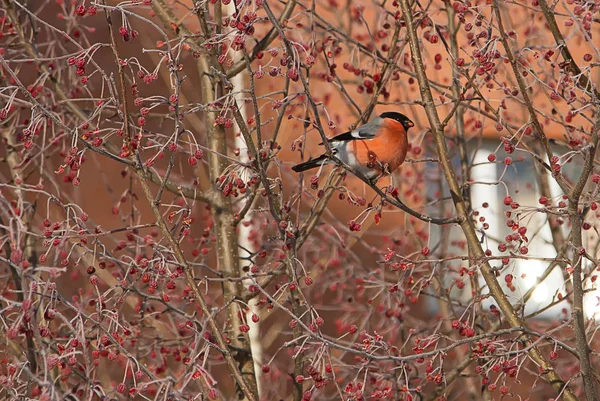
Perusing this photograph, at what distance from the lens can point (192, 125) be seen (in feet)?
22.6

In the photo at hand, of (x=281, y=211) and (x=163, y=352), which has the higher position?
(x=281, y=211)

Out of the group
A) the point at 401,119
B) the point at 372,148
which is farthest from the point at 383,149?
the point at 401,119

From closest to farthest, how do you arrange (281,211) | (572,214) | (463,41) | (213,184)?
(572,214), (281,211), (213,184), (463,41)

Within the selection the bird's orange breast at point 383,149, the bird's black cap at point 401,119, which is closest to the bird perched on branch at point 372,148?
the bird's orange breast at point 383,149

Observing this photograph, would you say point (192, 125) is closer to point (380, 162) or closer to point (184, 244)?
point (184, 244)

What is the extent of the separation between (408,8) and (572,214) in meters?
0.99

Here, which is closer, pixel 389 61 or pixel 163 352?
pixel 389 61

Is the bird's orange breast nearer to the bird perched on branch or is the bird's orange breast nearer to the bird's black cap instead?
the bird perched on branch

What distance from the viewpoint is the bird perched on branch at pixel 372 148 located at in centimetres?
397

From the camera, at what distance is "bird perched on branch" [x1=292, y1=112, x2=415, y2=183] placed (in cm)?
397

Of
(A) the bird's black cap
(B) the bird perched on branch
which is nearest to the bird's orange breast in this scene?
(B) the bird perched on branch

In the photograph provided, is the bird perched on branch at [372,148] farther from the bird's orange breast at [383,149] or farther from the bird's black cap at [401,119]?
the bird's black cap at [401,119]

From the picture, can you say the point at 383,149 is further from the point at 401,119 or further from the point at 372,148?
the point at 401,119

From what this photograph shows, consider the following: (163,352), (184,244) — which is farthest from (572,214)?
(184,244)
